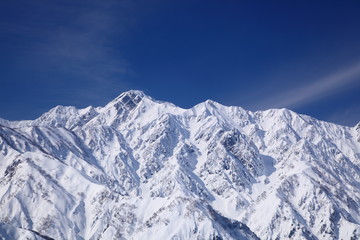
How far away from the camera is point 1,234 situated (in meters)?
196

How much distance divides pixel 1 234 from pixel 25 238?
11.2m

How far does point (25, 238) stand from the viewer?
640 ft
